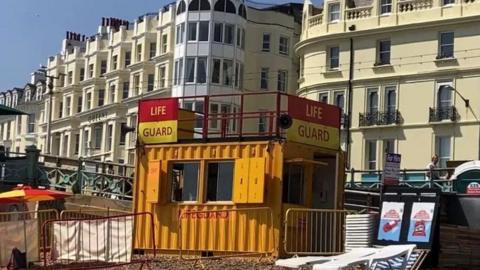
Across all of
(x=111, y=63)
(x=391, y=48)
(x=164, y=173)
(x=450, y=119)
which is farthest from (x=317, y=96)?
(x=164, y=173)

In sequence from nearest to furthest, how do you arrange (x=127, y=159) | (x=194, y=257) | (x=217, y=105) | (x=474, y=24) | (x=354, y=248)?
(x=354, y=248) < (x=194, y=257) < (x=474, y=24) < (x=217, y=105) < (x=127, y=159)

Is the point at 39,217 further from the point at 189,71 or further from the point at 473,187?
the point at 189,71

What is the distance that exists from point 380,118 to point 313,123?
3490 cm

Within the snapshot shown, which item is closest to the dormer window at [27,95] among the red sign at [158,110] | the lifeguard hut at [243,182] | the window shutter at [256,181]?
the red sign at [158,110]

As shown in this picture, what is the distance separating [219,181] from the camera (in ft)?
66.3

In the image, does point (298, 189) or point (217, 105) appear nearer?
point (298, 189)

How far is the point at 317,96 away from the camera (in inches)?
2307

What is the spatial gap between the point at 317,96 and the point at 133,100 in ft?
56.6

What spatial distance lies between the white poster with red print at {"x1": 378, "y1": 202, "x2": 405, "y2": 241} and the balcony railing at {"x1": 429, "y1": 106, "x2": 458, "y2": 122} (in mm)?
34076

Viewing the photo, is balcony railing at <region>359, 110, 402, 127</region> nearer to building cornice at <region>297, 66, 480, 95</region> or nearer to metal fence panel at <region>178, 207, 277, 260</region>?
building cornice at <region>297, 66, 480, 95</region>

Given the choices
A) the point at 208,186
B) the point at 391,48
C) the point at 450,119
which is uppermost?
the point at 391,48

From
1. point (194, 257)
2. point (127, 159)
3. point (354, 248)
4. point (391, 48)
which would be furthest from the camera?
point (127, 159)

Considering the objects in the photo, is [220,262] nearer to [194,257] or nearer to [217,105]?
[194,257]

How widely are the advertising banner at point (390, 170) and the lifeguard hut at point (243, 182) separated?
1255mm
